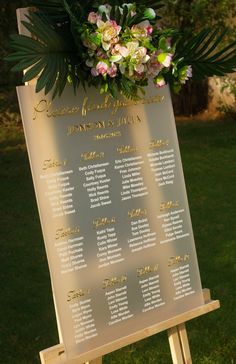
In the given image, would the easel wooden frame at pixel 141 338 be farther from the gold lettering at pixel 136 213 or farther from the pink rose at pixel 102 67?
the gold lettering at pixel 136 213

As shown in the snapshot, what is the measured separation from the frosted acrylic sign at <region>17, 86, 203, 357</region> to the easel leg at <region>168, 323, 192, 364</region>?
16cm

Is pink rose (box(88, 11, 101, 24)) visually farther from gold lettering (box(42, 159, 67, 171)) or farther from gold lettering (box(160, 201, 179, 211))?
gold lettering (box(160, 201, 179, 211))

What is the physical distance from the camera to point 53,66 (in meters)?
2.84

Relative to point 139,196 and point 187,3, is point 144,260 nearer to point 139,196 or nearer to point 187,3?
point 139,196

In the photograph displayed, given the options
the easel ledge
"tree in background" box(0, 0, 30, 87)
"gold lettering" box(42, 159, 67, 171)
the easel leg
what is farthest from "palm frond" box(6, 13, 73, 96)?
"tree in background" box(0, 0, 30, 87)

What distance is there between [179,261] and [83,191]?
696 mm

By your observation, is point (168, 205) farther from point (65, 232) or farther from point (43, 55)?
point (43, 55)

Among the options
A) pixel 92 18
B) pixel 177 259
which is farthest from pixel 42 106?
pixel 177 259

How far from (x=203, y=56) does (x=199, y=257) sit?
3255 mm

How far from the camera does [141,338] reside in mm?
3281

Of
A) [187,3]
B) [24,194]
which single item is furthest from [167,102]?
[187,3]

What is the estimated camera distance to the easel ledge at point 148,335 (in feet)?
9.93

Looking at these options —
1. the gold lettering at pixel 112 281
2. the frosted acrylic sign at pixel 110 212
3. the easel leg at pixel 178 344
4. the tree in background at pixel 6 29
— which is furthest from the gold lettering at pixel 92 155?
the tree in background at pixel 6 29

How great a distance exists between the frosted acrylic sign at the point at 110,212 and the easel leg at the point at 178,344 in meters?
0.16
